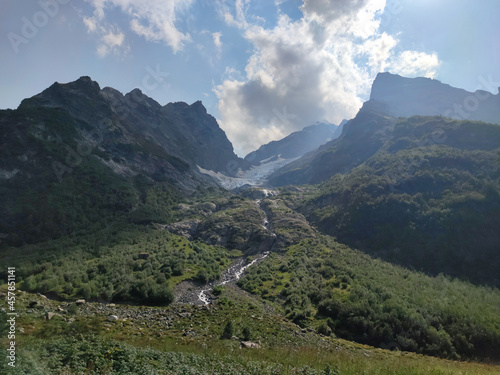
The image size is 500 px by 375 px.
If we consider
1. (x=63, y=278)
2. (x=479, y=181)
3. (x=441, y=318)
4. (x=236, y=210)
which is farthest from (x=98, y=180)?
(x=479, y=181)

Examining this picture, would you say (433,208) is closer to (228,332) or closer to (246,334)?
(246,334)

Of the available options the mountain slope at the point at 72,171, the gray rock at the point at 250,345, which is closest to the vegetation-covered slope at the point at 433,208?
the gray rock at the point at 250,345

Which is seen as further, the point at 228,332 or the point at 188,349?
the point at 228,332

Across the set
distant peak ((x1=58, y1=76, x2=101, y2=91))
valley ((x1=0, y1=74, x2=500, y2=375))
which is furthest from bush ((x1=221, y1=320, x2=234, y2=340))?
distant peak ((x1=58, y1=76, x2=101, y2=91))

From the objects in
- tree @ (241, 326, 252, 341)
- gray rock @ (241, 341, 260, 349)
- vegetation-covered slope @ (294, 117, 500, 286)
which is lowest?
tree @ (241, 326, 252, 341)

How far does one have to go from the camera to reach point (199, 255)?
63.4 m

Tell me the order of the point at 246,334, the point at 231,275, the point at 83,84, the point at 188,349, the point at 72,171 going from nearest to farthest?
1. the point at 188,349
2. the point at 246,334
3. the point at 231,275
4. the point at 72,171
5. the point at 83,84

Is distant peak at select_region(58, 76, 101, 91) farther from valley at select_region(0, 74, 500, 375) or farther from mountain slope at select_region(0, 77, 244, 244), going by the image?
valley at select_region(0, 74, 500, 375)

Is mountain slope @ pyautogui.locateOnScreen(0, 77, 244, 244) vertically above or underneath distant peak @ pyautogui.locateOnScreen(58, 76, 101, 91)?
underneath

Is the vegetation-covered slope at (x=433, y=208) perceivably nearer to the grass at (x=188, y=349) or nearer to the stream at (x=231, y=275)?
the stream at (x=231, y=275)

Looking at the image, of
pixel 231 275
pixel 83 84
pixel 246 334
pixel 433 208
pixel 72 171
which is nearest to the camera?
pixel 246 334

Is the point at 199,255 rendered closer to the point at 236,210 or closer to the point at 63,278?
the point at 63,278

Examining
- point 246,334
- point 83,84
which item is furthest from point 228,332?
point 83,84

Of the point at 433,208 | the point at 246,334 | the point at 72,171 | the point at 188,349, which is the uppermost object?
the point at 72,171
